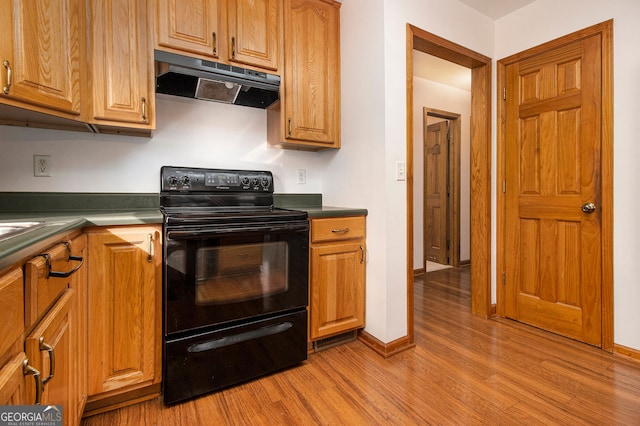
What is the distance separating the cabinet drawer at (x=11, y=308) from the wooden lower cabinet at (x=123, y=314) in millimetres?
671

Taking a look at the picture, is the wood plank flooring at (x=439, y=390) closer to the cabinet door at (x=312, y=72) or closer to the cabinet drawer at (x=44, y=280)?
the cabinet drawer at (x=44, y=280)

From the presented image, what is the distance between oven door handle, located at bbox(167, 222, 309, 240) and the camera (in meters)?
1.48

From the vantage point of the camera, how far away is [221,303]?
5.30ft

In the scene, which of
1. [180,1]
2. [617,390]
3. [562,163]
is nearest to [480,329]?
[617,390]

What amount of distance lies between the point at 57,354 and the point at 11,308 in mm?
396

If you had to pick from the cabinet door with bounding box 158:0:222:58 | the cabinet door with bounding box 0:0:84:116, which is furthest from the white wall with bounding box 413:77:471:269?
the cabinet door with bounding box 0:0:84:116

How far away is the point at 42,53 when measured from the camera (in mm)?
1354

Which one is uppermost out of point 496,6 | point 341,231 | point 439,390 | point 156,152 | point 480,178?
point 496,6

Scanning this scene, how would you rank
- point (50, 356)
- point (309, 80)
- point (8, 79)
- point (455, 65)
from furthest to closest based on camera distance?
point (455, 65) < point (309, 80) < point (8, 79) < point (50, 356)

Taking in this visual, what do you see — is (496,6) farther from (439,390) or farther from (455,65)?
(439,390)

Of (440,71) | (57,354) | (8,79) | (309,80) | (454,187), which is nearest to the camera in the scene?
(57,354)

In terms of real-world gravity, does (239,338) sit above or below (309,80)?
below

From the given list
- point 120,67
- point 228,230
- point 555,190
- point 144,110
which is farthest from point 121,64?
point 555,190

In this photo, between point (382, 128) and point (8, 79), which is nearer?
point (8, 79)
